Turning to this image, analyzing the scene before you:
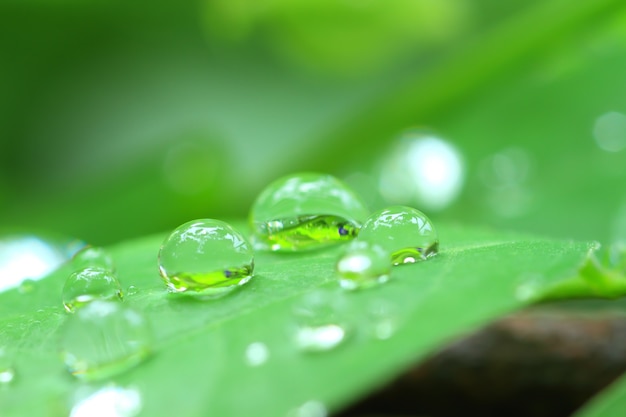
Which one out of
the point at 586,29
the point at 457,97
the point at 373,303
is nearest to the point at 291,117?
the point at 457,97

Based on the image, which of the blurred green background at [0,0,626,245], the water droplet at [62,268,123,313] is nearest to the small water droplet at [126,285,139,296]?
the water droplet at [62,268,123,313]

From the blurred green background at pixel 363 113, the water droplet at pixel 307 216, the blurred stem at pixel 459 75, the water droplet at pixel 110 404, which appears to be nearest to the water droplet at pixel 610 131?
the blurred green background at pixel 363 113

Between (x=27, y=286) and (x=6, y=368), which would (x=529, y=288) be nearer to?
(x=6, y=368)

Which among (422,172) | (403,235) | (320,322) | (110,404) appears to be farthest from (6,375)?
(422,172)

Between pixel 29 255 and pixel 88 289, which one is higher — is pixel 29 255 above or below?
above

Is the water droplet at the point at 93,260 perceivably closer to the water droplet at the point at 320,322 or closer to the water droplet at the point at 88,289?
the water droplet at the point at 88,289

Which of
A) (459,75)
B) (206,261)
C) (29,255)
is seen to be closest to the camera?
(206,261)

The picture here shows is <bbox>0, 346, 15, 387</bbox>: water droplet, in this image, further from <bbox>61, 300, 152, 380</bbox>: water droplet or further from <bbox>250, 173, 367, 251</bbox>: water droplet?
<bbox>250, 173, 367, 251</bbox>: water droplet
